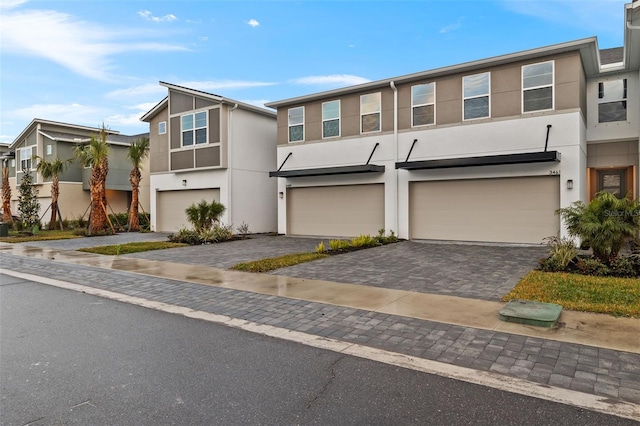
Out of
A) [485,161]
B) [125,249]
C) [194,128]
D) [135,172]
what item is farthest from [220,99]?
[485,161]

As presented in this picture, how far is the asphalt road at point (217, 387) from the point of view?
10.7ft

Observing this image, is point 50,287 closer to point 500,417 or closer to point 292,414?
point 292,414

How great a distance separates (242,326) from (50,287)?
523 cm

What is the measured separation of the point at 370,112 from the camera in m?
17.2

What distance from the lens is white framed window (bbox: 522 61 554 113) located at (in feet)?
44.9

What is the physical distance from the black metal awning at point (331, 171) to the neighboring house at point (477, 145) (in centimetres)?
4

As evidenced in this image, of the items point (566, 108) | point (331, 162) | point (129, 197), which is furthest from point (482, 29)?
point (129, 197)

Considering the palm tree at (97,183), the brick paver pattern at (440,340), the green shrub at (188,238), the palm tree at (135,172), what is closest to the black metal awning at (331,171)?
the green shrub at (188,238)

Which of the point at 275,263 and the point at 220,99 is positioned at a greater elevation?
the point at 220,99

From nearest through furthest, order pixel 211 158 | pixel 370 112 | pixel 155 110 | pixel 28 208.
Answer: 1. pixel 370 112
2. pixel 211 158
3. pixel 155 110
4. pixel 28 208

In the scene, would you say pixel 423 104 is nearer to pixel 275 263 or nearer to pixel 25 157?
pixel 275 263

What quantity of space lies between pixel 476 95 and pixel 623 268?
8407mm

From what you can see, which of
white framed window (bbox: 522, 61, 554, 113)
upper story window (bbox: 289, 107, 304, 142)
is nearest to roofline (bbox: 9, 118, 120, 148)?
upper story window (bbox: 289, 107, 304, 142)

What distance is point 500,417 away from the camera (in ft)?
10.6
